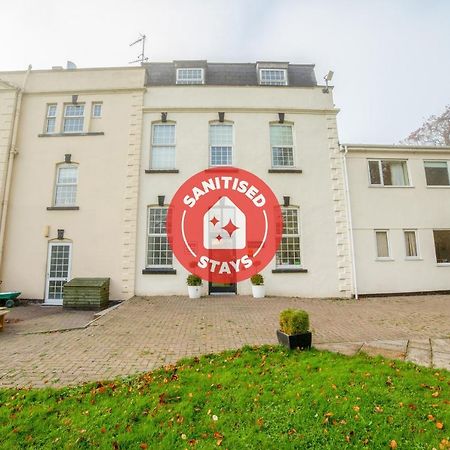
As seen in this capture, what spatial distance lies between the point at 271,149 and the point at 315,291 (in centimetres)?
738

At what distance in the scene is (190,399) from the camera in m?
3.89

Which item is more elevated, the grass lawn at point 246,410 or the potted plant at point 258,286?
the potted plant at point 258,286

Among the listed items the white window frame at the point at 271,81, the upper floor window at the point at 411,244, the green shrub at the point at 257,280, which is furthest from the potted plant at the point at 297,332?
the white window frame at the point at 271,81

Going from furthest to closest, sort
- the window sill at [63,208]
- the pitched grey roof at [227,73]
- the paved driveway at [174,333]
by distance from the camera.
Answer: the pitched grey roof at [227,73] → the window sill at [63,208] → the paved driveway at [174,333]

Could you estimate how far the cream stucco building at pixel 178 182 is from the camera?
12945mm

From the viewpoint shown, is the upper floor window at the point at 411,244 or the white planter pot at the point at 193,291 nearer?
the white planter pot at the point at 193,291

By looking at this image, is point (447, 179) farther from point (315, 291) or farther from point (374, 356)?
point (374, 356)

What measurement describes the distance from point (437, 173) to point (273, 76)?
1026 centimetres

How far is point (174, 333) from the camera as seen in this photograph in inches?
289

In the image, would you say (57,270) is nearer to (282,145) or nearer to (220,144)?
(220,144)

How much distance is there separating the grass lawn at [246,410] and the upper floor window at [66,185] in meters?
11.0

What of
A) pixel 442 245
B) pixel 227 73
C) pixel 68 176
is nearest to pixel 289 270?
pixel 442 245

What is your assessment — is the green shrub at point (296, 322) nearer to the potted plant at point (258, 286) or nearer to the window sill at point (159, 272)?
the potted plant at point (258, 286)

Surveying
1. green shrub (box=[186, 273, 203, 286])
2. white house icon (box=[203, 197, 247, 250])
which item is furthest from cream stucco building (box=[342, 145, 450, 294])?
green shrub (box=[186, 273, 203, 286])
